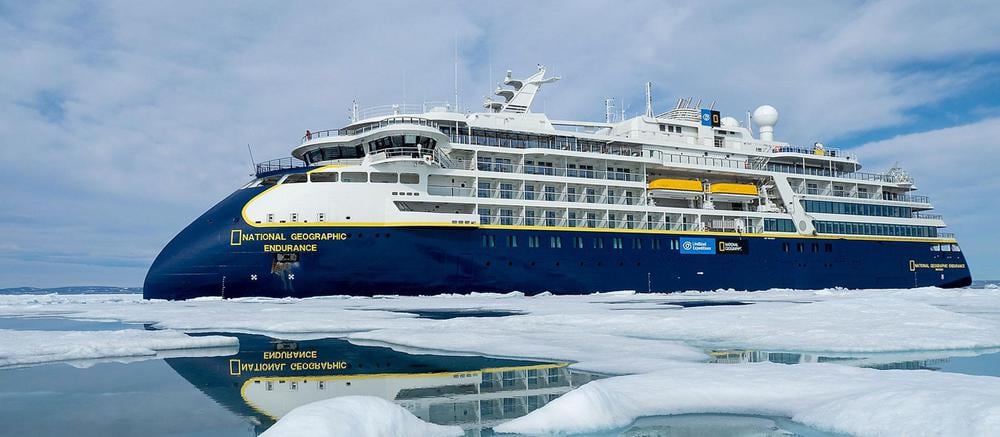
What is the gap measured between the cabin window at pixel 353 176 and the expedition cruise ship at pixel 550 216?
7 centimetres

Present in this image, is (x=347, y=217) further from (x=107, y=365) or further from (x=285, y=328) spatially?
(x=107, y=365)

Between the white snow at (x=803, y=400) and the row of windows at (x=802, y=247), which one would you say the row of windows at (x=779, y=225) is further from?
the white snow at (x=803, y=400)

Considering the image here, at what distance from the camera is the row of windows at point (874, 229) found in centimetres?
4428

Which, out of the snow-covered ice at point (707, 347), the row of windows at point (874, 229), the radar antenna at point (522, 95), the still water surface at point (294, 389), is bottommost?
the still water surface at point (294, 389)

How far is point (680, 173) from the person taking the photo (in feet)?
141

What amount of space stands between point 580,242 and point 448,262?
25.2 ft

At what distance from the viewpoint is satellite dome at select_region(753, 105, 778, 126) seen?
49219mm

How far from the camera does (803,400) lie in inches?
300

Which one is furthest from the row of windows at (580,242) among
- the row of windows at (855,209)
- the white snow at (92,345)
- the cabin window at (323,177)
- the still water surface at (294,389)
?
the still water surface at (294,389)

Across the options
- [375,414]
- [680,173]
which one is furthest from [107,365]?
[680,173]

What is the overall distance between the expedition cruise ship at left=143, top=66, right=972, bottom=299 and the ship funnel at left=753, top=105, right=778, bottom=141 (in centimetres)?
16

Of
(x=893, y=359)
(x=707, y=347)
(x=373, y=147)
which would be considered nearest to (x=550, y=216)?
(x=373, y=147)

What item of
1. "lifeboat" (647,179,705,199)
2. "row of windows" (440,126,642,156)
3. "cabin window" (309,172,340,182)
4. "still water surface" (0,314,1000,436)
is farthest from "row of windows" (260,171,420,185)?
"still water surface" (0,314,1000,436)

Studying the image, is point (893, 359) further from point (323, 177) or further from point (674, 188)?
point (674, 188)
